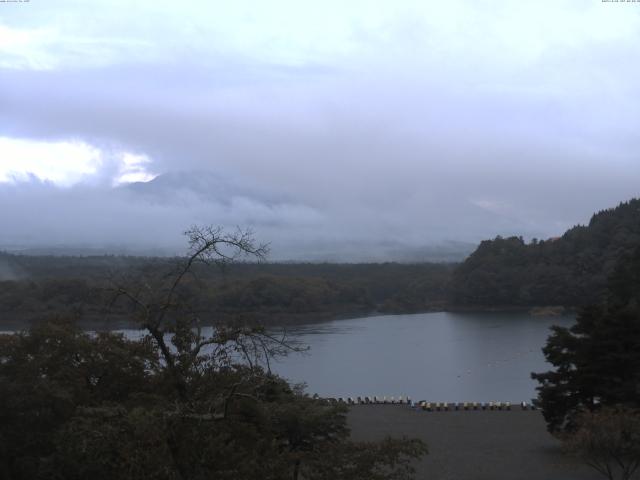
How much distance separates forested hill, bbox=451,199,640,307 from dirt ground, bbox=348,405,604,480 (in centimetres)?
3090

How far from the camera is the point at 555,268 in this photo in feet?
160

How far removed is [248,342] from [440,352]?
87.8 feet

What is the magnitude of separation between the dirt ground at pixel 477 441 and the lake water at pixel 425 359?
100 inches

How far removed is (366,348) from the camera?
31547 millimetres

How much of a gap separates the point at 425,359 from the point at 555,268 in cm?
2361

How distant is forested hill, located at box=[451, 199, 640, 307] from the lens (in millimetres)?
46750

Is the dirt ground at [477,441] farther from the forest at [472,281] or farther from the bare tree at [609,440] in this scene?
the forest at [472,281]

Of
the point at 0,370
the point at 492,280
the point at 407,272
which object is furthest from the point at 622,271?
the point at 407,272

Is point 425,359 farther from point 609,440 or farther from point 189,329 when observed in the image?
point 189,329

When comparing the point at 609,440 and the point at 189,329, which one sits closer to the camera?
the point at 189,329

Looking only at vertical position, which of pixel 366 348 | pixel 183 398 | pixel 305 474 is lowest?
pixel 366 348

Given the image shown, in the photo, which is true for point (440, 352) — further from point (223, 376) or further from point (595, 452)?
point (223, 376)

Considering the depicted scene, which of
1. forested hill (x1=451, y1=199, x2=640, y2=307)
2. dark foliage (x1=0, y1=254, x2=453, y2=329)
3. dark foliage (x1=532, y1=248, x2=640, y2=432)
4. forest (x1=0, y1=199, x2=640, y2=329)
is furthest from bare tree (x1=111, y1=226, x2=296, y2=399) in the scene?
forested hill (x1=451, y1=199, x2=640, y2=307)

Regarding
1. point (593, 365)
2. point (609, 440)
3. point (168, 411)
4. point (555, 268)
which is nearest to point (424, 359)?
point (593, 365)
